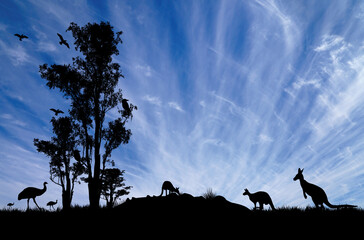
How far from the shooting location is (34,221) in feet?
28.3

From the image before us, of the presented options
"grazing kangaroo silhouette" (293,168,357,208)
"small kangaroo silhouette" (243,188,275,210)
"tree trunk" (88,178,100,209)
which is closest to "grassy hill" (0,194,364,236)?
"grazing kangaroo silhouette" (293,168,357,208)

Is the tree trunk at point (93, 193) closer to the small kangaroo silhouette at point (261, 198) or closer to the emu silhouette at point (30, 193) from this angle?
the emu silhouette at point (30, 193)

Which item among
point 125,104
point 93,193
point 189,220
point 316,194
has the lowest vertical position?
point 189,220

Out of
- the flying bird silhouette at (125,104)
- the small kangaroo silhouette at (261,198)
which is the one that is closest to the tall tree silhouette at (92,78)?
the flying bird silhouette at (125,104)

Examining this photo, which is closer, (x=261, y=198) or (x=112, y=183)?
(x=261, y=198)

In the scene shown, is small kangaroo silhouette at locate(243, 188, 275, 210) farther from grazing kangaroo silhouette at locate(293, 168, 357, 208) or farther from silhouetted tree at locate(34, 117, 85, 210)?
silhouetted tree at locate(34, 117, 85, 210)

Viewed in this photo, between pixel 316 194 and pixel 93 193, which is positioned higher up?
pixel 93 193

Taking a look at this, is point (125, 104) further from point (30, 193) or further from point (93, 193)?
point (30, 193)

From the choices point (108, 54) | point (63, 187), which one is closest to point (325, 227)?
point (108, 54)

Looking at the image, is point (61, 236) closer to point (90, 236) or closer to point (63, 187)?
point (90, 236)

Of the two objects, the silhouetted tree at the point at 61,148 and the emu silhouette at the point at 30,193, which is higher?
the silhouetted tree at the point at 61,148

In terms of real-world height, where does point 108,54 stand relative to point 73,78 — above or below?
above

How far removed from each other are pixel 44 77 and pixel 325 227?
23.6m

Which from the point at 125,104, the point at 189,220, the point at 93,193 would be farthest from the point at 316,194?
the point at 125,104
